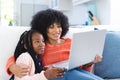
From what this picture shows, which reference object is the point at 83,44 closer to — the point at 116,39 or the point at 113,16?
the point at 116,39

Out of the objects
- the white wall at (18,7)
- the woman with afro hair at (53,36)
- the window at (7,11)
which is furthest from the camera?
the window at (7,11)

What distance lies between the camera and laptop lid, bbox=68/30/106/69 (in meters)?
1.05

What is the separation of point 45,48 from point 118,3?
1.39m

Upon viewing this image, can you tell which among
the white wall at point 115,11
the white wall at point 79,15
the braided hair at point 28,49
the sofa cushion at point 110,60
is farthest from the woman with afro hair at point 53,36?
the white wall at point 79,15

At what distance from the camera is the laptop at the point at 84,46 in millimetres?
1051

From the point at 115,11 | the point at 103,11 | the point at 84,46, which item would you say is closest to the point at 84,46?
the point at 84,46

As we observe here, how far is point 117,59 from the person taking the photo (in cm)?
154

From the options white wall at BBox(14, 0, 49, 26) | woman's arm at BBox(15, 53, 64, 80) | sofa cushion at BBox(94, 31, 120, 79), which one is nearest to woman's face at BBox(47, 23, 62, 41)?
woman's arm at BBox(15, 53, 64, 80)

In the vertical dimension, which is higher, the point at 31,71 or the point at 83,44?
the point at 83,44

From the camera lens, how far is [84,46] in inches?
43.1

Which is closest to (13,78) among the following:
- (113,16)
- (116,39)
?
(116,39)

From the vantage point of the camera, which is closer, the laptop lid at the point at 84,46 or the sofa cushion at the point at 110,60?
the laptop lid at the point at 84,46

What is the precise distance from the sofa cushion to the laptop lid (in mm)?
367

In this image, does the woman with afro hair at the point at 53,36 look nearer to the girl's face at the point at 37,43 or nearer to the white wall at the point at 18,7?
the girl's face at the point at 37,43
